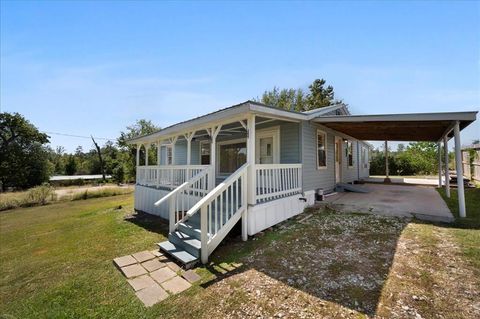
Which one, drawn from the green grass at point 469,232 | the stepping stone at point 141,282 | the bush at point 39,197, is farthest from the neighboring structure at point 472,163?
the bush at point 39,197

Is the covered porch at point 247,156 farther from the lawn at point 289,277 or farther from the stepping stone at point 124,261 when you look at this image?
the stepping stone at point 124,261

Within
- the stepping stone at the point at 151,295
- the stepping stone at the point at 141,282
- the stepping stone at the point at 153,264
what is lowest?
the stepping stone at the point at 153,264

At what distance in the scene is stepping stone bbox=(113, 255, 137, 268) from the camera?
419 cm

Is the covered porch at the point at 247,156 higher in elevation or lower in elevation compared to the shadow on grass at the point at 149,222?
higher

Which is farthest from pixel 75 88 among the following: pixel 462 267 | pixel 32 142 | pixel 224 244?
pixel 462 267

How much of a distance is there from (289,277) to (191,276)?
158 centimetres

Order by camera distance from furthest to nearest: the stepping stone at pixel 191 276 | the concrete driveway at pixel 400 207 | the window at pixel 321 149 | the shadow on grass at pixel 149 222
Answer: the window at pixel 321 149 → the shadow on grass at pixel 149 222 → the concrete driveway at pixel 400 207 → the stepping stone at pixel 191 276

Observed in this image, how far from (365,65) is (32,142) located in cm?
3480

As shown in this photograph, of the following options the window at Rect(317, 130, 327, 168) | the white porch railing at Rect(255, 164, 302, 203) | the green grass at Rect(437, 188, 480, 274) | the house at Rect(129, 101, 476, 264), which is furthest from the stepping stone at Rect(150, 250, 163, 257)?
the window at Rect(317, 130, 327, 168)

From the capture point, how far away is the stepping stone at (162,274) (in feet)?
11.8

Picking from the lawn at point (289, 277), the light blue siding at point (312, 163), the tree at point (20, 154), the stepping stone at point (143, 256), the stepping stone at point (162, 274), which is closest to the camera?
the lawn at point (289, 277)

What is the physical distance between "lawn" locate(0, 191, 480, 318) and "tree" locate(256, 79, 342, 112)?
24844 mm

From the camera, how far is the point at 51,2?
620 cm

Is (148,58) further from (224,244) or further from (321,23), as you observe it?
(224,244)
